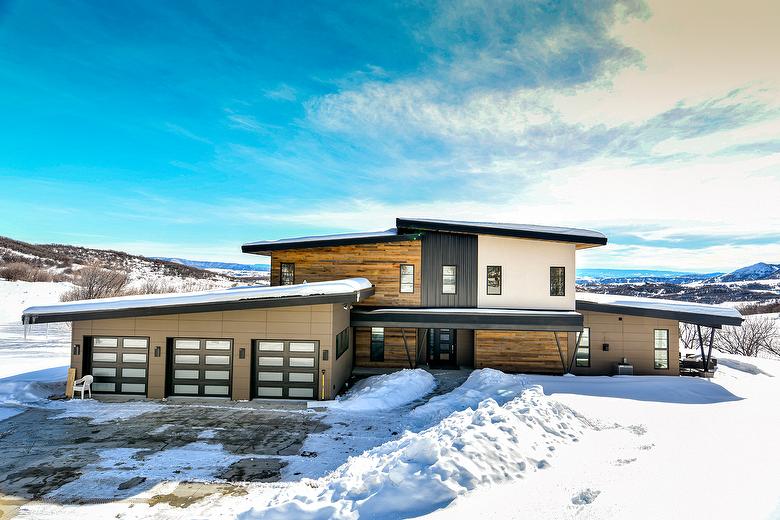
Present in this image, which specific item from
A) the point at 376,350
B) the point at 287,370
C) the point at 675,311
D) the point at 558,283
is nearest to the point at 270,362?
the point at 287,370

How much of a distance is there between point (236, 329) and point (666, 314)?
1531 centimetres

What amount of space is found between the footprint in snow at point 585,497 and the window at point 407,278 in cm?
1190

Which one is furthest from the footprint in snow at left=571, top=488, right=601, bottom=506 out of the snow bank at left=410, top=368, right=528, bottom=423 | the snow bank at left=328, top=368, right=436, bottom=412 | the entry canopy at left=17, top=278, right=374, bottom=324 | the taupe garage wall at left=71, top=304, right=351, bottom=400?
the taupe garage wall at left=71, top=304, right=351, bottom=400

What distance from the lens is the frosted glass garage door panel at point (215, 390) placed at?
1270 cm

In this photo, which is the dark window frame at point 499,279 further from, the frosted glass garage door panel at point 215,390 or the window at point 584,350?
the frosted glass garage door panel at point 215,390

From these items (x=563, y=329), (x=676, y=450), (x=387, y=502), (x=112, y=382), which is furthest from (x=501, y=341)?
(x=112, y=382)

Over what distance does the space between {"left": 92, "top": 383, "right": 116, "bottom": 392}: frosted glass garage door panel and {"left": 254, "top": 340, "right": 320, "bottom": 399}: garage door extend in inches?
188

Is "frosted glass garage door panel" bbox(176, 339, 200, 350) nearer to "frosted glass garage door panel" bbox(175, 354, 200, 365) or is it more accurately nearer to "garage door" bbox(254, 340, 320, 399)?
"frosted glass garage door panel" bbox(175, 354, 200, 365)

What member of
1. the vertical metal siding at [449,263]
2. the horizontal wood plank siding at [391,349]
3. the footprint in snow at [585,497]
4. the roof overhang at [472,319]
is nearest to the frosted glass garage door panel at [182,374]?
the roof overhang at [472,319]

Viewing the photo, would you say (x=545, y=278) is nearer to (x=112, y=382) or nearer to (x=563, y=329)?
(x=563, y=329)

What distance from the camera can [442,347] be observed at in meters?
17.6

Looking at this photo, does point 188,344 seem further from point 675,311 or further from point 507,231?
point 675,311

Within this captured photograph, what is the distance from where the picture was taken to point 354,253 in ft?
55.8

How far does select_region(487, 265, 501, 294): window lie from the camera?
16.5 m
